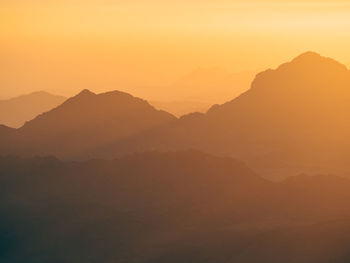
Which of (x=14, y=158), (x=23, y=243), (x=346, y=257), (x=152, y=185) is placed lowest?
(x=346, y=257)

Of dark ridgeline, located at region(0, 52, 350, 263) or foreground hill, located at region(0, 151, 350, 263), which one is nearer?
dark ridgeline, located at region(0, 52, 350, 263)

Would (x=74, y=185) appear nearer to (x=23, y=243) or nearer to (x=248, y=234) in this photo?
(x=23, y=243)

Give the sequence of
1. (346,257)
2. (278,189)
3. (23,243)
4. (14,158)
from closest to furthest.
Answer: (346,257)
(23,243)
(278,189)
(14,158)

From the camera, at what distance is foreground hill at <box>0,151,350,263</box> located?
324ft

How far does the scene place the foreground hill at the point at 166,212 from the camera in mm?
98688

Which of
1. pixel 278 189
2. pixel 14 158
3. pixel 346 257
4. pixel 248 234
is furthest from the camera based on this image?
pixel 14 158

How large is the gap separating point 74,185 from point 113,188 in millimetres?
7460

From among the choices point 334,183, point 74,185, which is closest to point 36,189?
point 74,185

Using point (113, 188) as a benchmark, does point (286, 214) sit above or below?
below

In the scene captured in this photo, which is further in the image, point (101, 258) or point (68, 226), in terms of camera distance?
point (68, 226)

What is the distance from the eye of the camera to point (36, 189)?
440 feet

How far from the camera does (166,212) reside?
12119 cm

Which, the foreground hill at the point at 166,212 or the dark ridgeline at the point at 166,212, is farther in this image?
the foreground hill at the point at 166,212

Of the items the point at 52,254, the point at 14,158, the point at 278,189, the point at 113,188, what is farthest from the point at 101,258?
the point at 14,158
